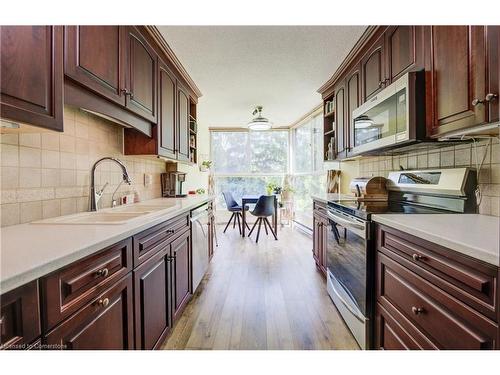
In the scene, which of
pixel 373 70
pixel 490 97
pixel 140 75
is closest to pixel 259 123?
pixel 373 70

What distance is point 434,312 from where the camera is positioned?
0.93m

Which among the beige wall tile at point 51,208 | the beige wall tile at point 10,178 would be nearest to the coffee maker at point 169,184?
the beige wall tile at point 51,208

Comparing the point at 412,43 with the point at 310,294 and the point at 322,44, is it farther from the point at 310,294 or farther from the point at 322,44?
the point at 310,294

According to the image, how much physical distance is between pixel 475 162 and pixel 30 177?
2.48 metres

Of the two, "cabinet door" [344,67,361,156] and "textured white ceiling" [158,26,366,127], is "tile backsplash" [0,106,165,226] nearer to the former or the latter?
A: "textured white ceiling" [158,26,366,127]

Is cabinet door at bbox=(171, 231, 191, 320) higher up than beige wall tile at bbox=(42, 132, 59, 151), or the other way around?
beige wall tile at bbox=(42, 132, 59, 151)

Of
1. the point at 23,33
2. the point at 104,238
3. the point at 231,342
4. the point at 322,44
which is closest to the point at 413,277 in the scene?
the point at 231,342

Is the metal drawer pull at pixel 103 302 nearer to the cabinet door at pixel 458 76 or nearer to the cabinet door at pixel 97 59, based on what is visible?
the cabinet door at pixel 97 59

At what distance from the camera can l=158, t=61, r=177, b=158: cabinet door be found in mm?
2186

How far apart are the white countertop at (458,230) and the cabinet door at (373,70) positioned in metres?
1.16

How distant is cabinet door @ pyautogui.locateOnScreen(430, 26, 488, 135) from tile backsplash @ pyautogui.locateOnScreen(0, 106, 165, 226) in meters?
2.08

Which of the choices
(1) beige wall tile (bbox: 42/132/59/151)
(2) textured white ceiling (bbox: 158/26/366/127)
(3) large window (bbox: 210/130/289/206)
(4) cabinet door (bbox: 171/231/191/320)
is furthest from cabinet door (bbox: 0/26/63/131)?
(3) large window (bbox: 210/130/289/206)

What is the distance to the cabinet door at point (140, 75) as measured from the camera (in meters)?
1.65
